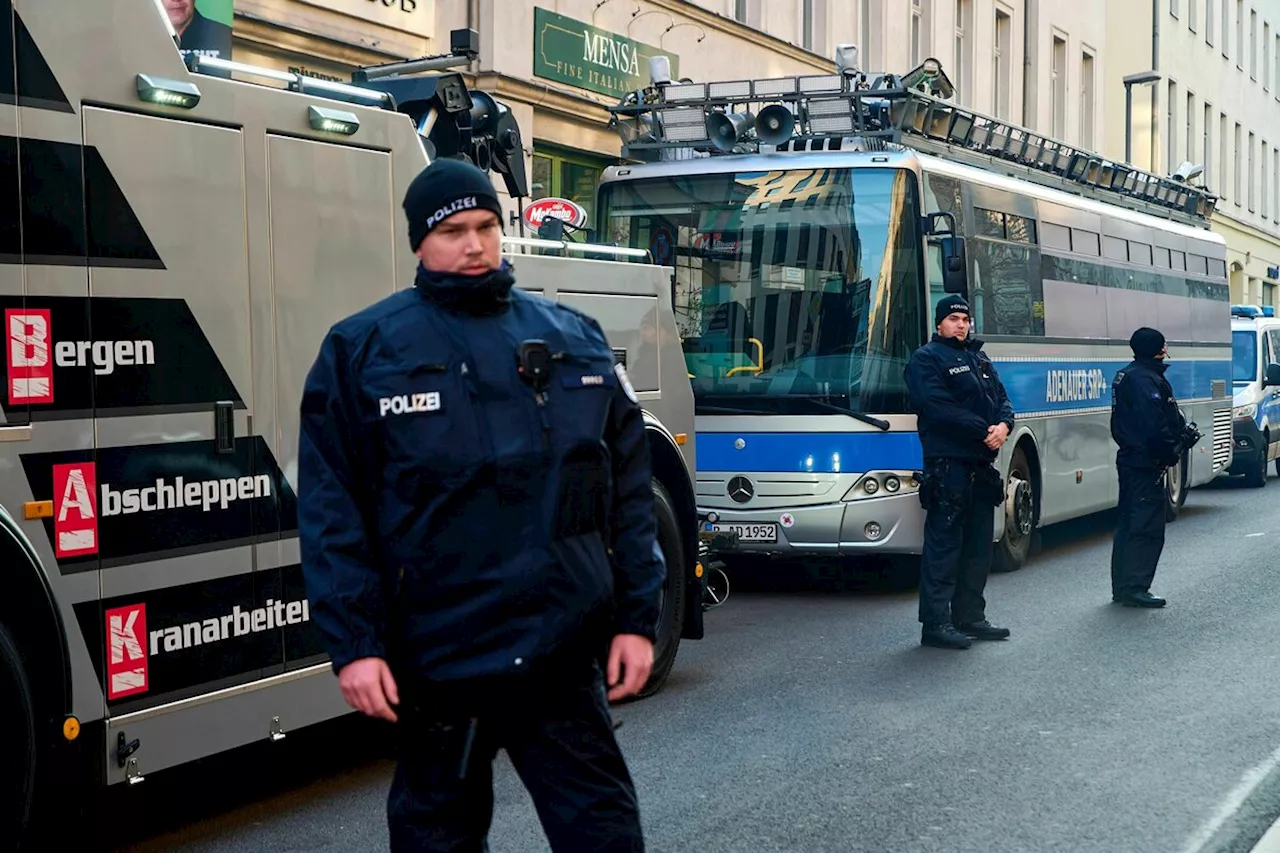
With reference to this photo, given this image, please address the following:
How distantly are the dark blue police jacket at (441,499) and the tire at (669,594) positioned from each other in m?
4.45

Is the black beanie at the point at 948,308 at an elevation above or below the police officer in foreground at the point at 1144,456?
above

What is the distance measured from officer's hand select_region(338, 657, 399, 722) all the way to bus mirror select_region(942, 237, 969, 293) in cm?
884

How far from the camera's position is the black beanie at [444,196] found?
3.40m

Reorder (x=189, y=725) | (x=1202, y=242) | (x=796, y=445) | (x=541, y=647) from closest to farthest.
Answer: (x=541, y=647) < (x=189, y=725) < (x=796, y=445) < (x=1202, y=242)

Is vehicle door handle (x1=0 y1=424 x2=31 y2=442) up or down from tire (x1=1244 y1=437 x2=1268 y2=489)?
up

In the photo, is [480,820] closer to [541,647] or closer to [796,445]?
[541,647]

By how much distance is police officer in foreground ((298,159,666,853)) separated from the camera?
10.8 feet

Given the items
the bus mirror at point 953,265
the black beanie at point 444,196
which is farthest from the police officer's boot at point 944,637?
the black beanie at point 444,196

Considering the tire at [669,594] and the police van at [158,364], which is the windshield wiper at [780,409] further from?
the police van at [158,364]

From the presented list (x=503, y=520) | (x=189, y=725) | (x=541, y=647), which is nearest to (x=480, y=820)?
(x=541, y=647)

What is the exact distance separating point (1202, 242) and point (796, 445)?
9651mm

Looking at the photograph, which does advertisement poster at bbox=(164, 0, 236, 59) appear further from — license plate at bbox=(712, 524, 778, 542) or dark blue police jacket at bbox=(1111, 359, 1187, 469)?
dark blue police jacket at bbox=(1111, 359, 1187, 469)

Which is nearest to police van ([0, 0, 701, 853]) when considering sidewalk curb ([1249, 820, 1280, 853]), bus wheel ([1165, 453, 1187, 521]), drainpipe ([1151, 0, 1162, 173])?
sidewalk curb ([1249, 820, 1280, 853])

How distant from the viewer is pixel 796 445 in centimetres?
1170
